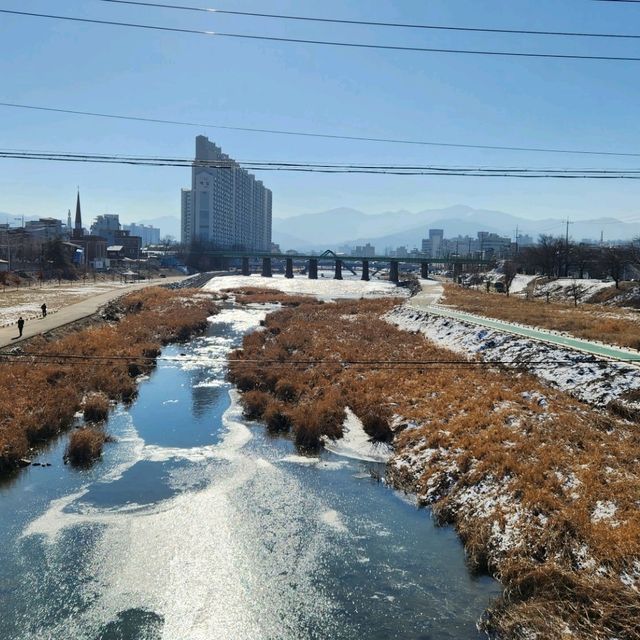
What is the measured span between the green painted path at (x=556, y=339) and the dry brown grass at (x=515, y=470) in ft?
10.8

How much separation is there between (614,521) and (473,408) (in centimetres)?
795

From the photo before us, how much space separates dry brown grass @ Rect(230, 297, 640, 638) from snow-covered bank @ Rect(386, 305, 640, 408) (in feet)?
2.93

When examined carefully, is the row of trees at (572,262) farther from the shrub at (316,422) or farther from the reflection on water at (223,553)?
the reflection on water at (223,553)

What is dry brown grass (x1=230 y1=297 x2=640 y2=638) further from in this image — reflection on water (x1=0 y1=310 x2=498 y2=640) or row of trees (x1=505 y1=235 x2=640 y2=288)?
row of trees (x1=505 y1=235 x2=640 y2=288)

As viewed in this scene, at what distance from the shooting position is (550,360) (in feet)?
73.8

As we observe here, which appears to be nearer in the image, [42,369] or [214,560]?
[214,560]

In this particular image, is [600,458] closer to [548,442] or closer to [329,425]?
[548,442]

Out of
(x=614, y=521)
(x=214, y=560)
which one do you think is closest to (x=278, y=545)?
(x=214, y=560)

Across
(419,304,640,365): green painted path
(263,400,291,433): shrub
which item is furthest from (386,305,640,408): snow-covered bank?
(263,400,291,433): shrub

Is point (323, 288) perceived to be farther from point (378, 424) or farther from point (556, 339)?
point (378, 424)

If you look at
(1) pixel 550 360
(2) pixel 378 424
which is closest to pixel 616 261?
(1) pixel 550 360

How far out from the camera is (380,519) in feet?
44.0

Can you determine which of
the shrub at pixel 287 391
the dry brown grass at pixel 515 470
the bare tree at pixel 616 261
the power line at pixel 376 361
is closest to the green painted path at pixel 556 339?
the power line at pixel 376 361

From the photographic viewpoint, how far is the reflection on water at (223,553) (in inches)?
381
